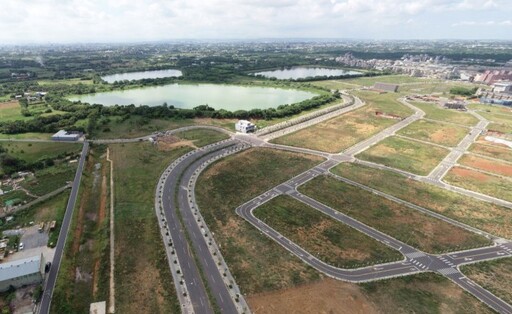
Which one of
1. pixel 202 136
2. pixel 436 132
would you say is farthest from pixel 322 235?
pixel 436 132

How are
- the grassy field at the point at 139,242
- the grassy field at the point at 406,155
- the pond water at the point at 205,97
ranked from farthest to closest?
the pond water at the point at 205,97 → the grassy field at the point at 406,155 → the grassy field at the point at 139,242

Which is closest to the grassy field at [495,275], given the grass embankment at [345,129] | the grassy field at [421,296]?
the grassy field at [421,296]

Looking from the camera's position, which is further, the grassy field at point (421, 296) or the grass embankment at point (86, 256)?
the grass embankment at point (86, 256)

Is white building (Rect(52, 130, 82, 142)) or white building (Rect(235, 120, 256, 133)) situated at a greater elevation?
white building (Rect(235, 120, 256, 133))

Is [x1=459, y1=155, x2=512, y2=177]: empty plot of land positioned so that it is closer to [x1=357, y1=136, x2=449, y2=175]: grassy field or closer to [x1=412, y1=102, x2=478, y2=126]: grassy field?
[x1=357, y1=136, x2=449, y2=175]: grassy field

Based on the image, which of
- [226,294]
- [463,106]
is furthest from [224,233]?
[463,106]

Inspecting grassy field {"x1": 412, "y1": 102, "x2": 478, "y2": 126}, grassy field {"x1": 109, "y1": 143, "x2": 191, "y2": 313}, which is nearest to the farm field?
grassy field {"x1": 412, "y1": 102, "x2": 478, "y2": 126}

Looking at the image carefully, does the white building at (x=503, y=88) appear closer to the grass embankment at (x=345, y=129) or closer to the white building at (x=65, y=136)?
the grass embankment at (x=345, y=129)

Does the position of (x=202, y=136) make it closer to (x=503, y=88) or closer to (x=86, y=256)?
(x=86, y=256)
